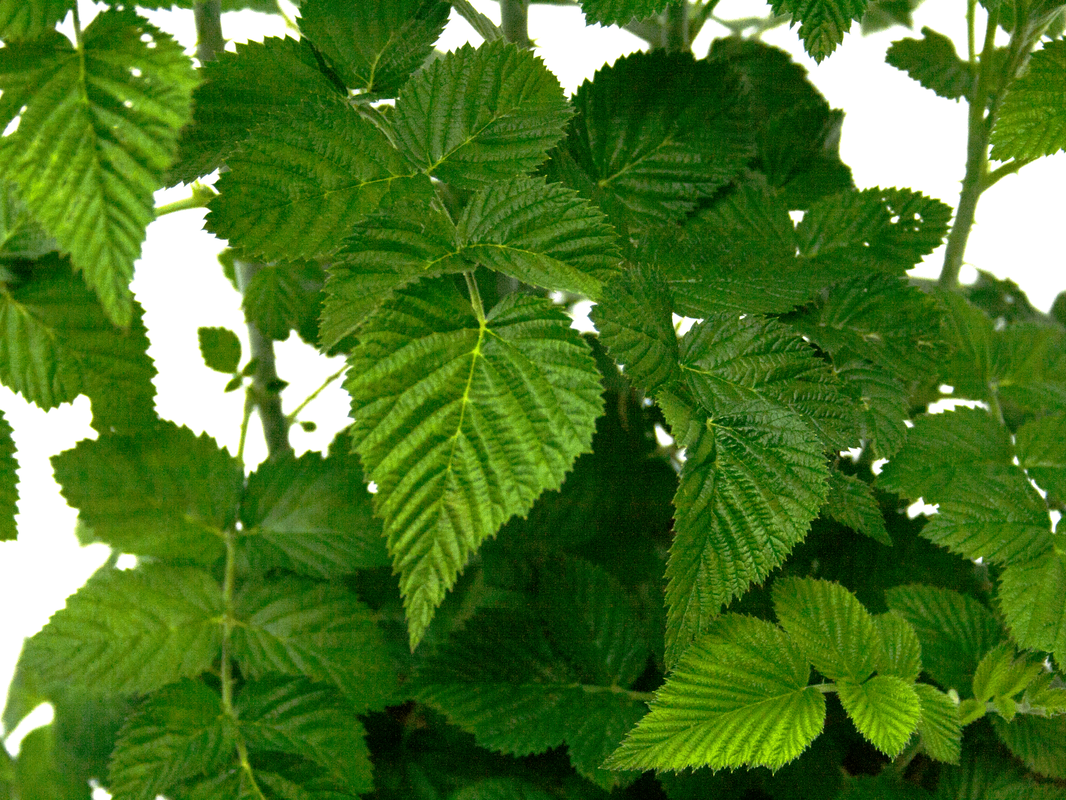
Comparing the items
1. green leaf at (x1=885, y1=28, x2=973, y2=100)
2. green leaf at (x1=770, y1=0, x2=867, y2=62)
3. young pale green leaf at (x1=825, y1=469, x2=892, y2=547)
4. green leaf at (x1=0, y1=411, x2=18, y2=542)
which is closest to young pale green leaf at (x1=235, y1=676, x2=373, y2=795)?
green leaf at (x1=0, y1=411, x2=18, y2=542)

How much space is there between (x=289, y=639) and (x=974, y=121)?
0.47 metres

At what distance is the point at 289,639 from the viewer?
52 cm

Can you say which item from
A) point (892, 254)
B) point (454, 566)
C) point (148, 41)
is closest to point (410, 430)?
point (454, 566)

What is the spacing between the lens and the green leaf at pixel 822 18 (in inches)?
15.9

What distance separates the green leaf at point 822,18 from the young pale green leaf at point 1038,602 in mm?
252

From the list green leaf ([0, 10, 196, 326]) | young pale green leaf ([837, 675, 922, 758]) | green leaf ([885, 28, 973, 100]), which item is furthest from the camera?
green leaf ([885, 28, 973, 100])

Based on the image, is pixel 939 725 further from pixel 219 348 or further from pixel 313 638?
pixel 219 348

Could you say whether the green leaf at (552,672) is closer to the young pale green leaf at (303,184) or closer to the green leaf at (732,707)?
the green leaf at (732,707)

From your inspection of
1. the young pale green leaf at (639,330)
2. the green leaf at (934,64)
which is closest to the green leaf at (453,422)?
the young pale green leaf at (639,330)

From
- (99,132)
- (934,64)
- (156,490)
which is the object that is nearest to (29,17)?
(99,132)

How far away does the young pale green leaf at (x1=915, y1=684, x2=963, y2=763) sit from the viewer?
1.41ft

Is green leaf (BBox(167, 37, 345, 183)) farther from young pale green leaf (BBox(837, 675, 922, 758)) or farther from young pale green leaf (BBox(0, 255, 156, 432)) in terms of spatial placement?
young pale green leaf (BBox(837, 675, 922, 758))

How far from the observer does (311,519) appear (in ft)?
1.84

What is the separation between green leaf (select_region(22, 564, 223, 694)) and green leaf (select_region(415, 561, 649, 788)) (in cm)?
12
